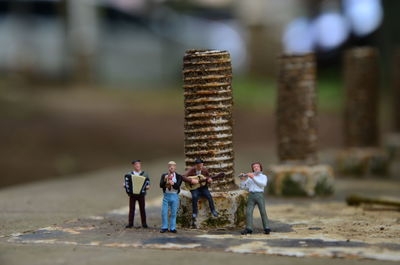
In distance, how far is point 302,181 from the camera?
12.6 metres

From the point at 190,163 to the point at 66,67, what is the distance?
A: 24717 mm

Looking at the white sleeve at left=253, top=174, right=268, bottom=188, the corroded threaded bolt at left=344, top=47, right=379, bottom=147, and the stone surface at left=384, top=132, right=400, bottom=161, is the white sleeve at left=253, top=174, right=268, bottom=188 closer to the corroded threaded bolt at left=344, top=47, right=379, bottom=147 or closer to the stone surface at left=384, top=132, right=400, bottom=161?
the corroded threaded bolt at left=344, top=47, right=379, bottom=147

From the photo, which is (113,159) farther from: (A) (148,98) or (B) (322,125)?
(A) (148,98)

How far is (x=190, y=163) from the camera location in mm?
9633

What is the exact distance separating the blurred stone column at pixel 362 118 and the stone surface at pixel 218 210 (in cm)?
607

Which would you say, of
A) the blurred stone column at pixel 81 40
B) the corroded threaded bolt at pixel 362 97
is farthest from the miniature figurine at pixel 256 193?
the blurred stone column at pixel 81 40

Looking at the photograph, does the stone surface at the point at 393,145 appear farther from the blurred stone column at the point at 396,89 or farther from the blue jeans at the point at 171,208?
the blue jeans at the point at 171,208

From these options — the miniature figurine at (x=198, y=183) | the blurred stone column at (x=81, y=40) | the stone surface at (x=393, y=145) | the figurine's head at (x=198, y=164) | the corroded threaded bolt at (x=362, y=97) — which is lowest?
the miniature figurine at (x=198, y=183)

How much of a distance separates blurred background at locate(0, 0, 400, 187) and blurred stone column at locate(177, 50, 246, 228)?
346 inches

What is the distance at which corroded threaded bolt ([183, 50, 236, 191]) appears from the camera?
9.59 m

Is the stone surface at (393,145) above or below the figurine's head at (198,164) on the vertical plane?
above

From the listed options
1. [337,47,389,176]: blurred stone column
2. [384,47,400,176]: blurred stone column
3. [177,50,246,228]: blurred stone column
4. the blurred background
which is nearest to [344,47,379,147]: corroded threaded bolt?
[337,47,389,176]: blurred stone column

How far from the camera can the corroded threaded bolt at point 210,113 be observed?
378 inches

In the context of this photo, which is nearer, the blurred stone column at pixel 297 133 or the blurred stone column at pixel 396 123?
the blurred stone column at pixel 297 133
